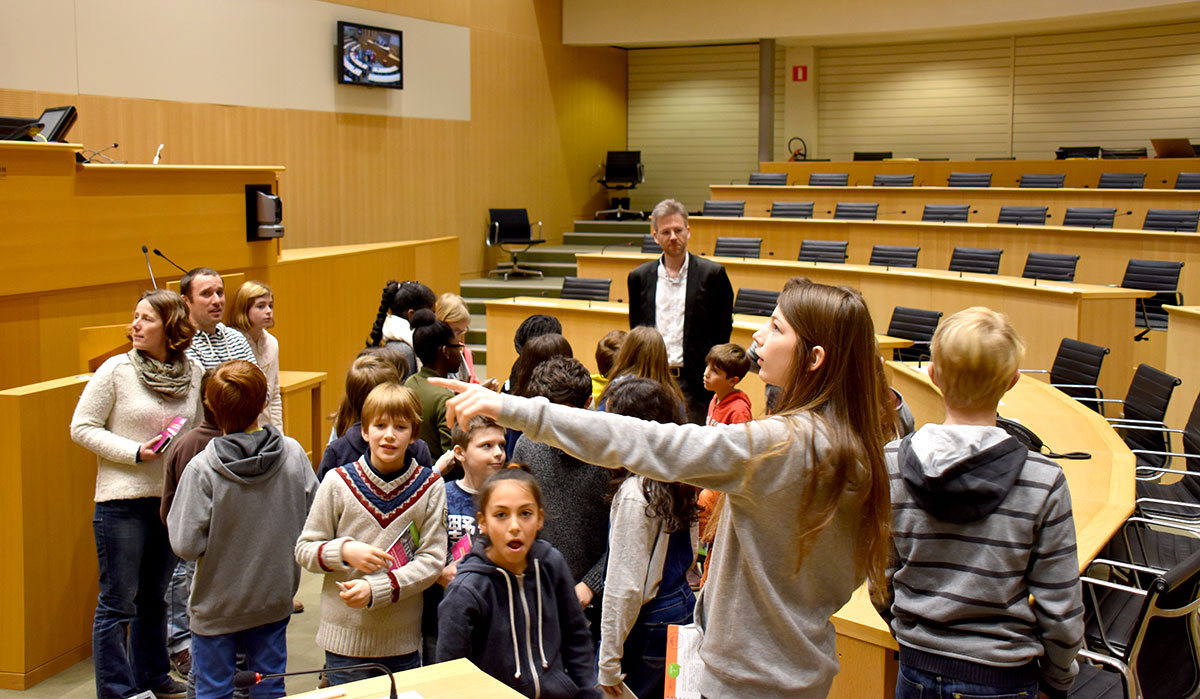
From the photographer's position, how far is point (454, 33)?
11344 millimetres

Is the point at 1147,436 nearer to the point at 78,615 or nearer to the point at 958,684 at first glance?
the point at 958,684

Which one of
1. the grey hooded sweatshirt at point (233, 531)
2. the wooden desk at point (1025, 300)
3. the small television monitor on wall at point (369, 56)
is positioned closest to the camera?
the grey hooded sweatshirt at point (233, 531)

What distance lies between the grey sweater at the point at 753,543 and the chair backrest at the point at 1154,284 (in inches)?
261

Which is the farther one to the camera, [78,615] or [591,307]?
[591,307]

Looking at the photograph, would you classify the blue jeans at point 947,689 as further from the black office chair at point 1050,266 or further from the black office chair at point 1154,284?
the black office chair at point 1050,266

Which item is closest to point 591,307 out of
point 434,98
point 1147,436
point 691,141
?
point 1147,436

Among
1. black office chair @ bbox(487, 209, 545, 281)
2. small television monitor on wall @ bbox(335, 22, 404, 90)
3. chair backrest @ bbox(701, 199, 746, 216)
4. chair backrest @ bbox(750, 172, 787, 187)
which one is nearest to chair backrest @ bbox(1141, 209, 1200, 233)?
chair backrest @ bbox(701, 199, 746, 216)

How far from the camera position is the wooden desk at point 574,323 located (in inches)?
261

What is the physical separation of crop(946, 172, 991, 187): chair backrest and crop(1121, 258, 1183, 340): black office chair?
12.8ft

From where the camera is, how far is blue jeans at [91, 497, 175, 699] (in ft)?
10.7

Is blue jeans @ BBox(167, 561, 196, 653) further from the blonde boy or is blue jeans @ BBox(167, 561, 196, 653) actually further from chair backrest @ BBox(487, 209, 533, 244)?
chair backrest @ BBox(487, 209, 533, 244)

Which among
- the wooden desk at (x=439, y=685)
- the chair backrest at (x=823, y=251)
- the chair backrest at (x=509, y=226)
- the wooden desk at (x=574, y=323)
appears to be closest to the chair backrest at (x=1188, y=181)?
the chair backrest at (x=823, y=251)

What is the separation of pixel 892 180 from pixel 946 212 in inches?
72.0

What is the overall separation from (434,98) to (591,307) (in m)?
5.15
